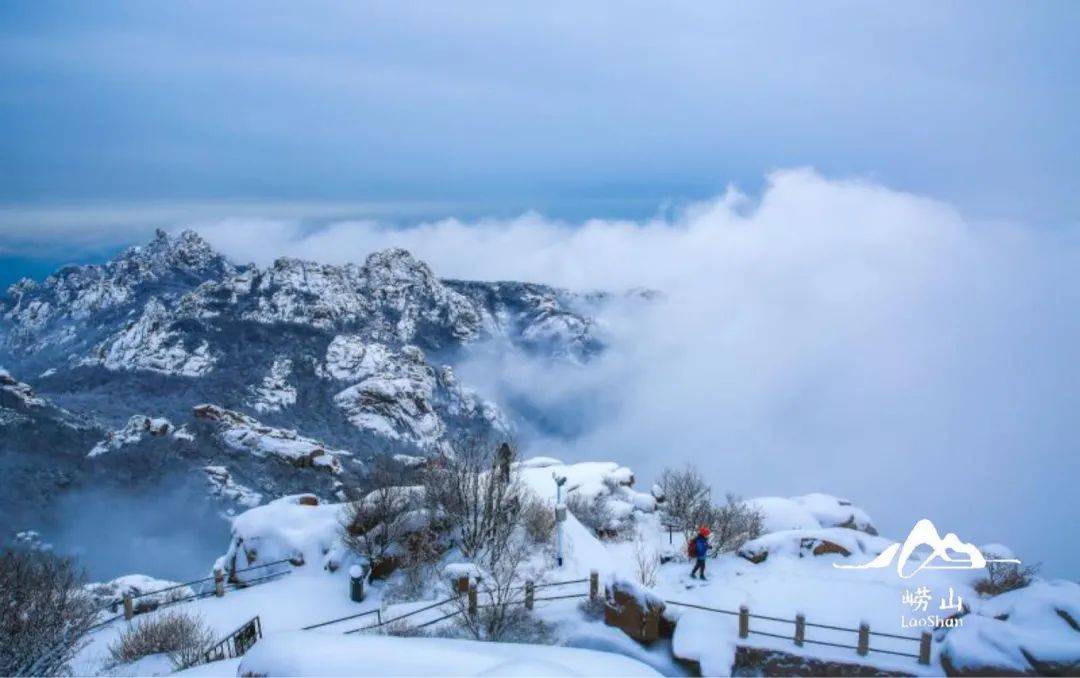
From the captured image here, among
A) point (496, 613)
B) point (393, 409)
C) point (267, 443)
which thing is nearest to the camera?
point (496, 613)

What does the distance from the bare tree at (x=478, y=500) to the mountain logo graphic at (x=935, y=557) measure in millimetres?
12115

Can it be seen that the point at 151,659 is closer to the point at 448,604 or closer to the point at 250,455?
the point at 448,604

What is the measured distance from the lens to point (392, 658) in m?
8.51

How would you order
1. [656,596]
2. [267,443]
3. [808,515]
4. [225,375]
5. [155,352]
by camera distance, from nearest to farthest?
1. [656,596]
2. [808,515]
3. [267,443]
4. [225,375]
5. [155,352]

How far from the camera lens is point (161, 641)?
1642 centimetres

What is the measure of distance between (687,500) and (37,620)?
23.7 meters

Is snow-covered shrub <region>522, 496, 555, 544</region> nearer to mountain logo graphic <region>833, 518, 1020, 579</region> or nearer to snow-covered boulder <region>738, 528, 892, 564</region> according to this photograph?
snow-covered boulder <region>738, 528, 892, 564</region>

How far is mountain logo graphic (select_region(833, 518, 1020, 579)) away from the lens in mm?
19266

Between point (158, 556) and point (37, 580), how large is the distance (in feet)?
127

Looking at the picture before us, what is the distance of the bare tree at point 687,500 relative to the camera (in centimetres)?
2642

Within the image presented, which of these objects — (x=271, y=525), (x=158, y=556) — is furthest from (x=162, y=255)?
(x=271, y=525)

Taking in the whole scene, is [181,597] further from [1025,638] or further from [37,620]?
[1025,638]

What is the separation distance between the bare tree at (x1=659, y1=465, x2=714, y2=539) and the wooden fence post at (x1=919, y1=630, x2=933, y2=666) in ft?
36.7

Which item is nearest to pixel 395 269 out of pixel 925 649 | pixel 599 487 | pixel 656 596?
pixel 599 487
